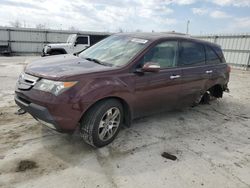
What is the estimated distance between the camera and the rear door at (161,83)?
3.61 metres

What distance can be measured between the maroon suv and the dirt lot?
38cm

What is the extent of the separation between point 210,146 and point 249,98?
4385 millimetres

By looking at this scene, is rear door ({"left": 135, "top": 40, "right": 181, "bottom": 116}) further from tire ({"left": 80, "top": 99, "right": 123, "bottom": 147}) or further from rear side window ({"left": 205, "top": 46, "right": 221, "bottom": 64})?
rear side window ({"left": 205, "top": 46, "right": 221, "bottom": 64})

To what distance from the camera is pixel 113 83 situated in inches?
124

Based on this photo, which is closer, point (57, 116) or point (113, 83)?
point (57, 116)

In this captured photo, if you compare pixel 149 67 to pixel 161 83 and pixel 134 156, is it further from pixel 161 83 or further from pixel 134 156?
pixel 134 156

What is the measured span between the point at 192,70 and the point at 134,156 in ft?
7.36

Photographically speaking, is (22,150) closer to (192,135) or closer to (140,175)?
(140,175)

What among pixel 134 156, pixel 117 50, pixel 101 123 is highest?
pixel 117 50

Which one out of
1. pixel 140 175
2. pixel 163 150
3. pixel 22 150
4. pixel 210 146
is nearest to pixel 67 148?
pixel 22 150

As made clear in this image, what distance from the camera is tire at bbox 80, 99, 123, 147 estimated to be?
304 cm

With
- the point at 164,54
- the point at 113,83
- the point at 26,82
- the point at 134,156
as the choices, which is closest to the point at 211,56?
the point at 164,54

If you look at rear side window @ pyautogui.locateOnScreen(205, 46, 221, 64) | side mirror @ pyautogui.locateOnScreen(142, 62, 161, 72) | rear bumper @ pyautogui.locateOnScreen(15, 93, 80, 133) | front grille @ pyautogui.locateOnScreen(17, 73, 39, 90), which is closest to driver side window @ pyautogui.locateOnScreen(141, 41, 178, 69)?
side mirror @ pyautogui.locateOnScreen(142, 62, 161, 72)

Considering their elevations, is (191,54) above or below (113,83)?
above
